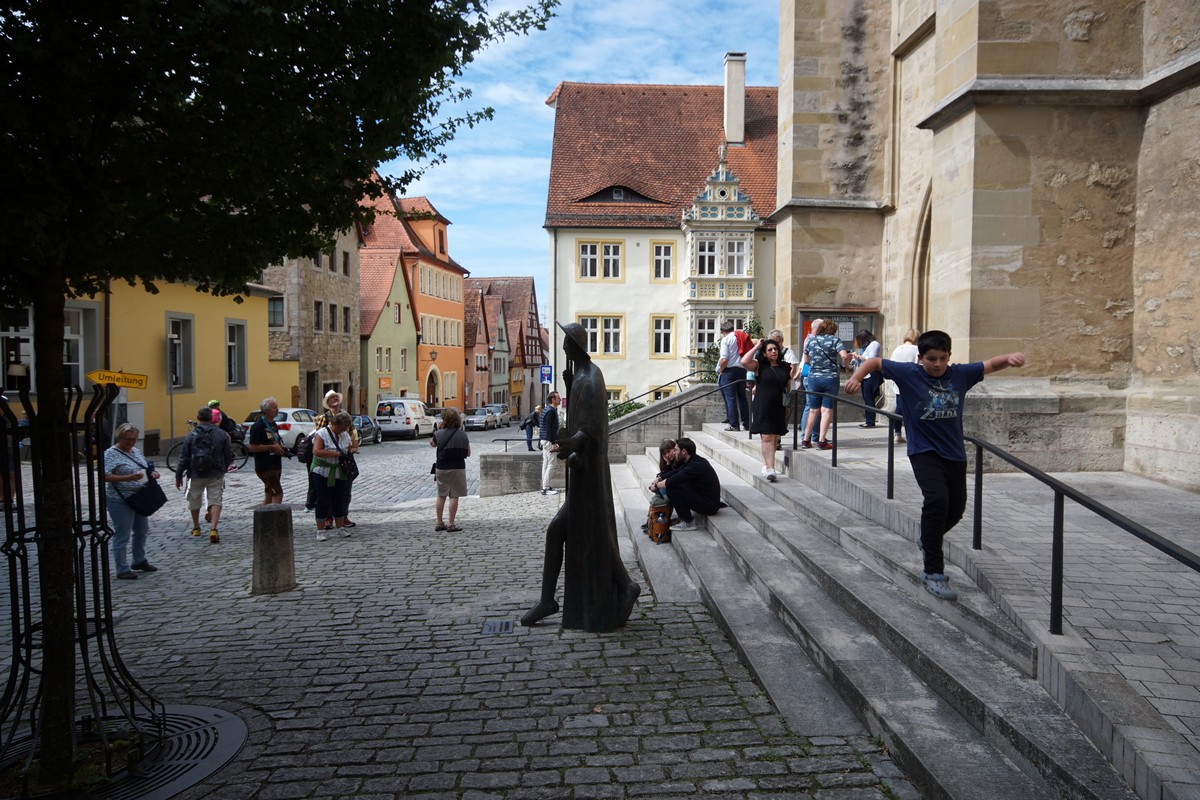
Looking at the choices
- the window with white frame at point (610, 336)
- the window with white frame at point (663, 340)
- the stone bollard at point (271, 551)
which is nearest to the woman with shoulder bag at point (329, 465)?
the stone bollard at point (271, 551)

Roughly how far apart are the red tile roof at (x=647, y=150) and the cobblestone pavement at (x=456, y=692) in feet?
94.9

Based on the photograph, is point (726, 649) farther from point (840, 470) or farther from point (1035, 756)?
point (840, 470)

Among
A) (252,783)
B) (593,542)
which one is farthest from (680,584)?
(252,783)

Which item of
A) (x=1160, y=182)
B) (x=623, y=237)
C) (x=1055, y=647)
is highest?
(x=623, y=237)

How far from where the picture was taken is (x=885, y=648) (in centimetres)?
480

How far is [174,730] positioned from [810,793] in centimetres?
344

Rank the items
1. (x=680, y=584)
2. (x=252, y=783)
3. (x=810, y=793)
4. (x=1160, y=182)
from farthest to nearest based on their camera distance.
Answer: (x=1160, y=182) → (x=680, y=584) → (x=252, y=783) → (x=810, y=793)

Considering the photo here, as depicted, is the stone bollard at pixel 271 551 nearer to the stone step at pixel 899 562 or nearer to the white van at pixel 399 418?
the stone step at pixel 899 562

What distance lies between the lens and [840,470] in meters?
8.27

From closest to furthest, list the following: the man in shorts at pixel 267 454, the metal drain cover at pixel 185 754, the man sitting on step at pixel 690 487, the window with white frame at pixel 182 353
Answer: the metal drain cover at pixel 185 754
the man sitting on step at pixel 690 487
the man in shorts at pixel 267 454
the window with white frame at pixel 182 353

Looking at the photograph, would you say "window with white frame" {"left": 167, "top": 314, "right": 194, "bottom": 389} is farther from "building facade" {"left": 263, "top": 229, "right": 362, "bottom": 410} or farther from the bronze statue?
the bronze statue

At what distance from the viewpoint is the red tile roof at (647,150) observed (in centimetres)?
3597

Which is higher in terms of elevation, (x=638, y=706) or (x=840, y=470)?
(x=840, y=470)

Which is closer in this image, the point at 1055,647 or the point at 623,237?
the point at 1055,647
